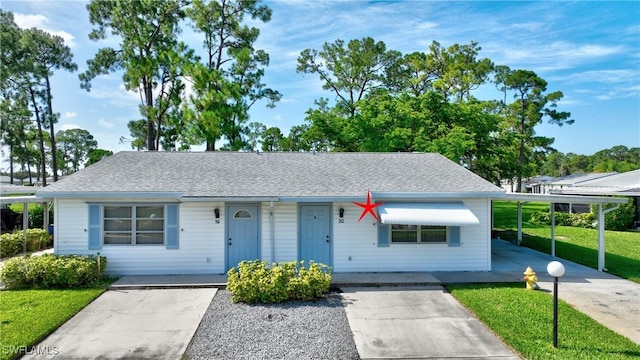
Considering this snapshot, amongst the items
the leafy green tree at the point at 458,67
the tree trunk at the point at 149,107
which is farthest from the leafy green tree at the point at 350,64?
the tree trunk at the point at 149,107

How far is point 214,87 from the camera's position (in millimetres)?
28562

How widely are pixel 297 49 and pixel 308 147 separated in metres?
10.9

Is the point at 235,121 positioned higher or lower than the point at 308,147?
higher

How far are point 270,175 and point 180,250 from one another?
3954 mm

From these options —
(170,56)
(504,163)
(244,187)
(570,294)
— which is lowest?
(570,294)

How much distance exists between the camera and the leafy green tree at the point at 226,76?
91.5ft

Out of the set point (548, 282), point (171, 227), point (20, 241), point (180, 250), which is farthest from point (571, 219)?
point (20, 241)

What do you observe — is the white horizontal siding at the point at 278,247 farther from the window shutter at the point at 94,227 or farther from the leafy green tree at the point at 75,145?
the leafy green tree at the point at 75,145

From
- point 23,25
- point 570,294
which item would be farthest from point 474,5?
point 23,25

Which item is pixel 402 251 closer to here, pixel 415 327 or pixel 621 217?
pixel 415 327

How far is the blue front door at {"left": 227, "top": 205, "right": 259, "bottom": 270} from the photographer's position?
11.8m

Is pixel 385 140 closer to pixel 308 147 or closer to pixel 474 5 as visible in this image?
pixel 308 147

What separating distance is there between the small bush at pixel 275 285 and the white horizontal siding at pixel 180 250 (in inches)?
92.5

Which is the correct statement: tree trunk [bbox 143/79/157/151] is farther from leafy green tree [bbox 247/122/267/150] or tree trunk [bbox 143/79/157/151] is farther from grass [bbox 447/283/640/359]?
grass [bbox 447/283/640/359]
